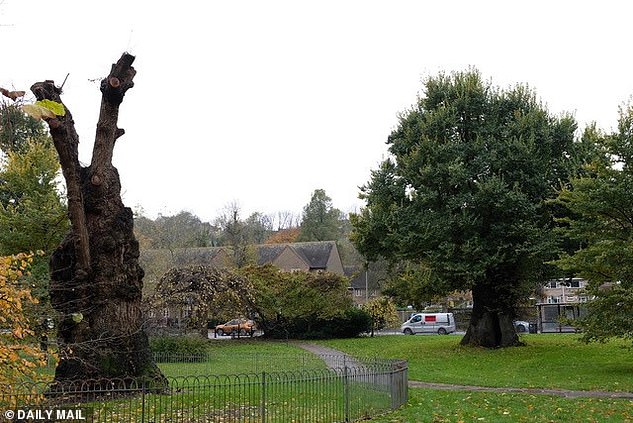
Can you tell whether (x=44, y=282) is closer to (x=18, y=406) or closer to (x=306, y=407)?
(x=306, y=407)

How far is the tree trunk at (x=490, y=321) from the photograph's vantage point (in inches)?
1246

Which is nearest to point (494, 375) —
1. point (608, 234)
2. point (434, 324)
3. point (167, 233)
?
point (608, 234)

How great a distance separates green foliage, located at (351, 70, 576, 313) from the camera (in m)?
28.6

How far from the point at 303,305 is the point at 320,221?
46.7m

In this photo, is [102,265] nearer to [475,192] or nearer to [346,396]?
[346,396]

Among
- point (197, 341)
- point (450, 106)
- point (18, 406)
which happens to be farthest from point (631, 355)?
point (18, 406)

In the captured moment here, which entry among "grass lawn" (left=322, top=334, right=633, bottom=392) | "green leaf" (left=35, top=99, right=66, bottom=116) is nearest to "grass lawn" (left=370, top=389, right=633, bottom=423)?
"grass lawn" (left=322, top=334, right=633, bottom=392)

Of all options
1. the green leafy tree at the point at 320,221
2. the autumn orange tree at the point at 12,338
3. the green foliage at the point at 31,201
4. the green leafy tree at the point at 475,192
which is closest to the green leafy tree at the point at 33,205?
the green foliage at the point at 31,201

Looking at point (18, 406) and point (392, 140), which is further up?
point (392, 140)

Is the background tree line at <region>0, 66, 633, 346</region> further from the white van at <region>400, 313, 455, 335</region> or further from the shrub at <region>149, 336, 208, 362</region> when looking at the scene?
the white van at <region>400, 313, 455, 335</region>

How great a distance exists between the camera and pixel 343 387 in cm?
1302

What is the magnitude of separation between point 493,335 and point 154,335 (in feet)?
51.6

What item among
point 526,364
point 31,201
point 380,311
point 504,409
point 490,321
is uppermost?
point 31,201

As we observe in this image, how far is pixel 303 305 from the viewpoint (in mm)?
45875
